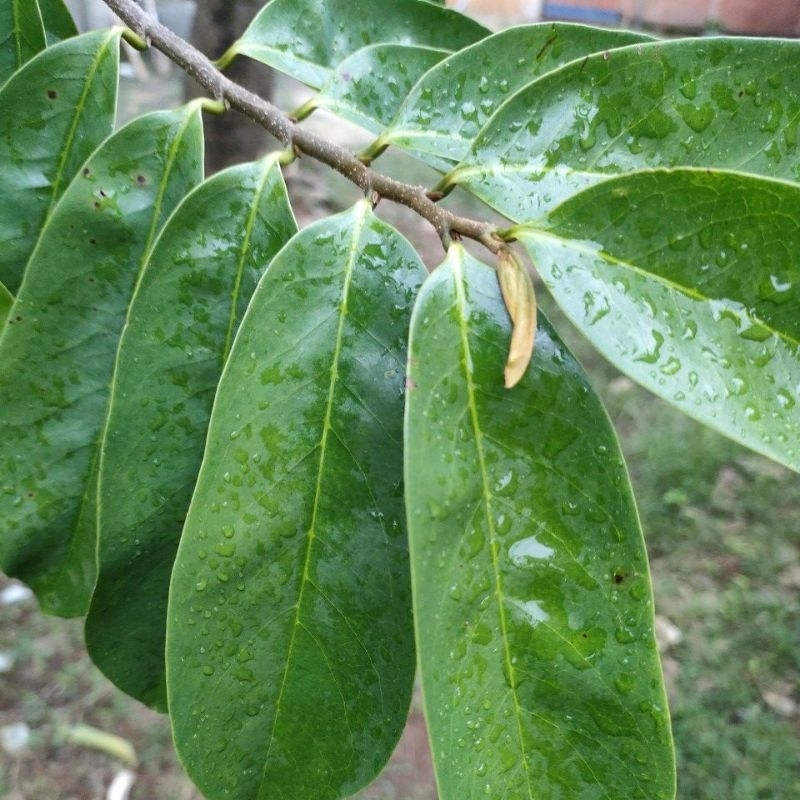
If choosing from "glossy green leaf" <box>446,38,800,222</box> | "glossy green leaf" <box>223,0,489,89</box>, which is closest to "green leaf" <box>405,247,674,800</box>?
"glossy green leaf" <box>446,38,800,222</box>

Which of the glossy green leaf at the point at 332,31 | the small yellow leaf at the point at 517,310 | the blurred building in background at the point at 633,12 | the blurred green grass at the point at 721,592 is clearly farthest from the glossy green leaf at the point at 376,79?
the blurred building in background at the point at 633,12

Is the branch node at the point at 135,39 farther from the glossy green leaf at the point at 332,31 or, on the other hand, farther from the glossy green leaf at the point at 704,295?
the glossy green leaf at the point at 704,295

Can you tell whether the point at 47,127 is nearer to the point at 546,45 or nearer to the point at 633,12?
the point at 546,45

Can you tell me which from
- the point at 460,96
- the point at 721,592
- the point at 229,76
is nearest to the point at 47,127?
the point at 460,96

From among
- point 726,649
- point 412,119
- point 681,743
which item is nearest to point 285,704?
point 412,119

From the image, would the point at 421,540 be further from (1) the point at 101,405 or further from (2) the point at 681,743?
(2) the point at 681,743

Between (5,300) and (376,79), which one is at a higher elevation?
(376,79)
